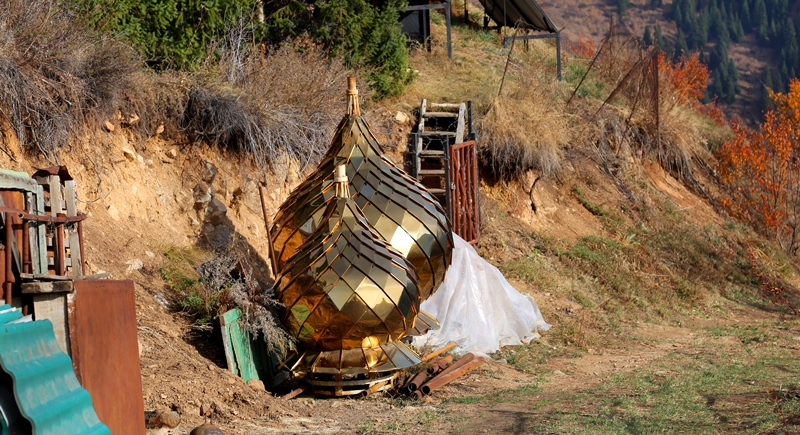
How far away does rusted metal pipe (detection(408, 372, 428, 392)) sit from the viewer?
800cm

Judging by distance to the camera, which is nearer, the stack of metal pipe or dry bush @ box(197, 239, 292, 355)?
dry bush @ box(197, 239, 292, 355)

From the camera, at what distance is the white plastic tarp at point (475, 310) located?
10.0 m

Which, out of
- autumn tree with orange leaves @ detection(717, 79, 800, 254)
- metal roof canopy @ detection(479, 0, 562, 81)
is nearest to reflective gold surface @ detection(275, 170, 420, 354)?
autumn tree with orange leaves @ detection(717, 79, 800, 254)

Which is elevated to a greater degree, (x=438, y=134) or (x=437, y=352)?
(x=438, y=134)

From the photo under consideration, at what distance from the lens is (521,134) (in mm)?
15258

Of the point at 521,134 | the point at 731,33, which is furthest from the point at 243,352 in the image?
the point at 731,33

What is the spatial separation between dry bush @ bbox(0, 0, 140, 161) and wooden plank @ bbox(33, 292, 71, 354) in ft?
13.2

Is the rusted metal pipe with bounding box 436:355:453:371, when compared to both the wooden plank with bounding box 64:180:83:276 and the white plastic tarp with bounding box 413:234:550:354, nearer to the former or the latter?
the white plastic tarp with bounding box 413:234:550:354

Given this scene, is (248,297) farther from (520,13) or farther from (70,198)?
(520,13)

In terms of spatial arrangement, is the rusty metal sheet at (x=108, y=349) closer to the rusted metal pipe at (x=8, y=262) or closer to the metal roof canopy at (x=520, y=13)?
the rusted metal pipe at (x=8, y=262)

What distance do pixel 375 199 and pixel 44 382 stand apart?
193 inches

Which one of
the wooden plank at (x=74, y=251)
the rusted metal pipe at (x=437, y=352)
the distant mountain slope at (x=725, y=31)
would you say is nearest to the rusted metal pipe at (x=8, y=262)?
the wooden plank at (x=74, y=251)

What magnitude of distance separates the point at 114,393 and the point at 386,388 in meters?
3.49

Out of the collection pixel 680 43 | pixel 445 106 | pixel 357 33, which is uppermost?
pixel 680 43
